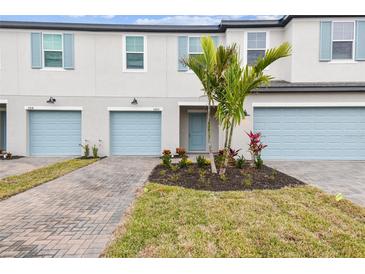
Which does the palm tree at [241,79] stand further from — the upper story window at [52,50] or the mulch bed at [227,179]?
the upper story window at [52,50]

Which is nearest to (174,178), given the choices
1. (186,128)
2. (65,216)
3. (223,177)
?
(223,177)

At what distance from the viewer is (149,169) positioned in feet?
29.9

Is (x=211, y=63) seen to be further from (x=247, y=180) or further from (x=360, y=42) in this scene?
(x=360, y=42)

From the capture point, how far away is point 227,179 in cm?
695

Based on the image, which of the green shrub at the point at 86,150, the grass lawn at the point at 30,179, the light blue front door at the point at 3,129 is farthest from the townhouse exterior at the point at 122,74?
the grass lawn at the point at 30,179

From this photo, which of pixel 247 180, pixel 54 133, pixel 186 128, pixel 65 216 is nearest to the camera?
pixel 65 216

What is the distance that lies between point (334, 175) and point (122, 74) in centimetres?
989

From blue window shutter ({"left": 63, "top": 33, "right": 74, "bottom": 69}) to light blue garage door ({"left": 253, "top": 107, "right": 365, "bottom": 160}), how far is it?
912 cm

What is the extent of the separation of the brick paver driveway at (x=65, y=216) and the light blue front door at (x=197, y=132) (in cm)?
650

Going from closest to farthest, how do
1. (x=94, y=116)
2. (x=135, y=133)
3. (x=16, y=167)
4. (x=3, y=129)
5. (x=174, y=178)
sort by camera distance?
(x=174, y=178)
(x=16, y=167)
(x=94, y=116)
(x=135, y=133)
(x=3, y=129)

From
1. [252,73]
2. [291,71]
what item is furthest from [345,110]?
[252,73]

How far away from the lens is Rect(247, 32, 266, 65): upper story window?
1255cm

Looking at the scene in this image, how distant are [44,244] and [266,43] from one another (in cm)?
1254
